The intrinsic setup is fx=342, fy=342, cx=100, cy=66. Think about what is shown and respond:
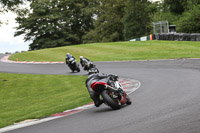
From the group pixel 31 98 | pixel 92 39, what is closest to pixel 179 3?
pixel 92 39

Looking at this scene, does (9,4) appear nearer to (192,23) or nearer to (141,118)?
(141,118)

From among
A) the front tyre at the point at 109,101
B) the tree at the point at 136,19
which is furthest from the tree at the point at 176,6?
the front tyre at the point at 109,101

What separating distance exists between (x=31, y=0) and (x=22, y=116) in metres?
14.5

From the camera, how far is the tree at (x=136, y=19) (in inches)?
2772

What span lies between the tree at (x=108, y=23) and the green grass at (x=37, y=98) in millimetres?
56524

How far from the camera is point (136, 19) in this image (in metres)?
72.9

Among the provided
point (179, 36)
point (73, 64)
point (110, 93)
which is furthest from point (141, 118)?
point (179, 36)

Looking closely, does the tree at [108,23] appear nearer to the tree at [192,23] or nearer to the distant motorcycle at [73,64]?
the tree at [192,23]

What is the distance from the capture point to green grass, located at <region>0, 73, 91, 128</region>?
10102 mm

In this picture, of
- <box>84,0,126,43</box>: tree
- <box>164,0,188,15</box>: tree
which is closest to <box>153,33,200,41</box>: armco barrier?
<box>164,0,188,15</box>: tree

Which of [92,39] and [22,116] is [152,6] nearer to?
[92,39]

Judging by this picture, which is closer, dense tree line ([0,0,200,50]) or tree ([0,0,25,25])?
tree ([0,0,25,25])

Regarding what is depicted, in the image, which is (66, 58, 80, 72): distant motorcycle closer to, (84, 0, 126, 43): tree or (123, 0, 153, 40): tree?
(123, 0, 153, 40): tree

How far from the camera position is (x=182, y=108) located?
802 centimetres
